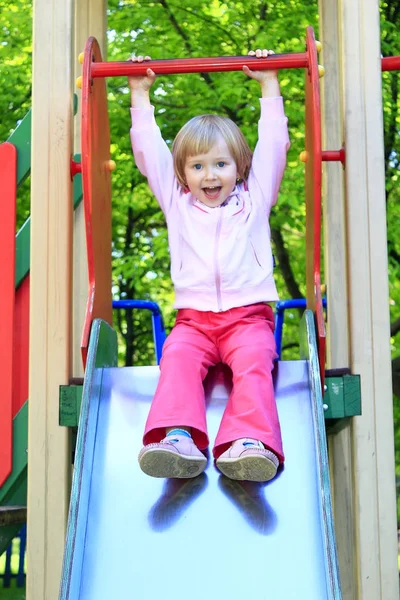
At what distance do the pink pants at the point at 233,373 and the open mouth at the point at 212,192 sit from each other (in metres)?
0.50

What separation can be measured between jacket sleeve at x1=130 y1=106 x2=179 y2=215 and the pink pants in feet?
1.81

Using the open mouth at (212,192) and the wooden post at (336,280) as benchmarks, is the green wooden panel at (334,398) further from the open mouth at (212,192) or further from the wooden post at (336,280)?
the open mouth at (212,192)

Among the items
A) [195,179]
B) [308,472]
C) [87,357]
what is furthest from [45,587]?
[195,179]

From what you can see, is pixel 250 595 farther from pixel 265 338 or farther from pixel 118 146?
pixel 118 146

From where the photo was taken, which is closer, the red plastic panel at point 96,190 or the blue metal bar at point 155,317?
the red plastic panel at point 96,190

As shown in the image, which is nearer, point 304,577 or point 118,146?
point 304,577

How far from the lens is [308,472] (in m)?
3.14

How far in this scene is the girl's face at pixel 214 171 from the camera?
3801 millimetres

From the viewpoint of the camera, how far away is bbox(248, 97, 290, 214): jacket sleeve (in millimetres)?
3746

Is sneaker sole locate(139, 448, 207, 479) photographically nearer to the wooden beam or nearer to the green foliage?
the wooden beam

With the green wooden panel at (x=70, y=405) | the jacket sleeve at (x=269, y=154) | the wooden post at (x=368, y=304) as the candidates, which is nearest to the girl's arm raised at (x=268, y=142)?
the jacket sleeve at (x=269, y=154)

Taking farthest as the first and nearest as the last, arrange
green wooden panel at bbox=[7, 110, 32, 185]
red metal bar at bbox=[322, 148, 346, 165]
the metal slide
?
green wooden panel at bbox=[7, 110, 32, 185] < red metal bar at bbox=[322, 148, 346, 165] < the metal slide

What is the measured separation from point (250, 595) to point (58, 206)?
168cm

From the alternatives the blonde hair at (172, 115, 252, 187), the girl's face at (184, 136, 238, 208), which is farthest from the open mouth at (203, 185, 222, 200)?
the blonde hair at (172, 115, 252, 187)
